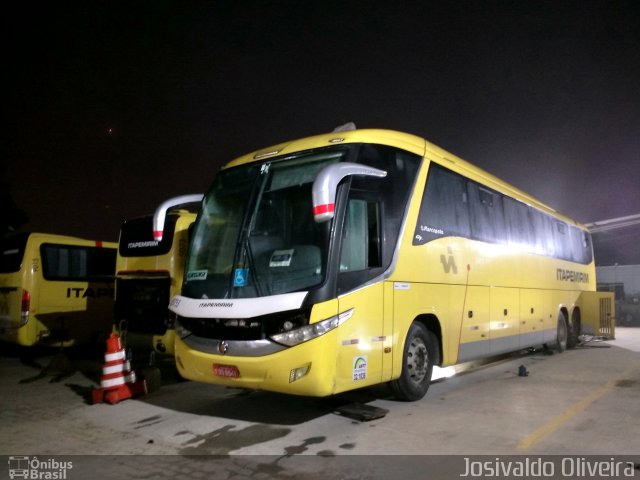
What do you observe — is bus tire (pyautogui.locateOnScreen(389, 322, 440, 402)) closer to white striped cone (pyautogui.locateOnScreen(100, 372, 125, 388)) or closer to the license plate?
the license plate

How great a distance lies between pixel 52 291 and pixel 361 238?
28.6 ft

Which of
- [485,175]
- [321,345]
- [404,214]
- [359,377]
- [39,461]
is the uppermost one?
[485,175]

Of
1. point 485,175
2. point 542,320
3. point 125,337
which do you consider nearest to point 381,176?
point 485,175

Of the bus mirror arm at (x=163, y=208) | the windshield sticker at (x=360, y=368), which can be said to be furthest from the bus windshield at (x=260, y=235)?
the windshield sticker at (x=360, y=368)

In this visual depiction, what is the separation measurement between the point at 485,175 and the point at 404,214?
3.83 m

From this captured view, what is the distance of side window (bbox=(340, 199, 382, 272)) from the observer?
233 inches

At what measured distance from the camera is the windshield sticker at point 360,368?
5.83 meters

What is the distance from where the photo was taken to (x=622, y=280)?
31.1m

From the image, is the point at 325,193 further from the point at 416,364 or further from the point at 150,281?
the point at 150,281

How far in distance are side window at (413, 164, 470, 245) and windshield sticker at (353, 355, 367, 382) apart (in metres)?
1.85

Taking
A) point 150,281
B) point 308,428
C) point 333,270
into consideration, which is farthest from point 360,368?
point 150,281

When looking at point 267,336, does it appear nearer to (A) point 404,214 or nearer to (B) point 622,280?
(A) point 404,214

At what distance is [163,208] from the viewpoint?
24.3ft

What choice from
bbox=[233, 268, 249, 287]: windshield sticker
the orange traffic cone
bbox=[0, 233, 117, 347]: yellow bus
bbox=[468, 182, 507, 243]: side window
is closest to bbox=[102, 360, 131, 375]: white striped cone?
the orange traffic cone
